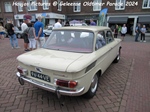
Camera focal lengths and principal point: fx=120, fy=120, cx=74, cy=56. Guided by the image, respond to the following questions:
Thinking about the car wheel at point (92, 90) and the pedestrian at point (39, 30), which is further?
the pedestrian at point (39, 30)

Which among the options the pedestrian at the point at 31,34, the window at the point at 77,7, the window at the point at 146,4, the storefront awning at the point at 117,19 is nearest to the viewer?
the pedestrian at the point at 31,34

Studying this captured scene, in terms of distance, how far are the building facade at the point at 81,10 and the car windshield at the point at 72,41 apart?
60.7 ft

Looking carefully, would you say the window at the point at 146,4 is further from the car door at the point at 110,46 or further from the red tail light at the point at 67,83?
the red tail light at the point at 67,83

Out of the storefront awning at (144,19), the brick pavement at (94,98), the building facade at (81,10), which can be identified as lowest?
the brick pavement at (94,98)

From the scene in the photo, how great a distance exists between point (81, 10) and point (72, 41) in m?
21.8

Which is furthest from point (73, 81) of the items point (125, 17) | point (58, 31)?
point (125, 17)

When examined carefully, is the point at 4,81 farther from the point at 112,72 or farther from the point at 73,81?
the point at 112,72

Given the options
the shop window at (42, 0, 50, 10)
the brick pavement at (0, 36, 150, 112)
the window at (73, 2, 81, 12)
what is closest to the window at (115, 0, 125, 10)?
the window at (73, 2, 81, 12)

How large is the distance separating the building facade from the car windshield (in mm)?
18504

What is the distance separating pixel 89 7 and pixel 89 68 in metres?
22.1

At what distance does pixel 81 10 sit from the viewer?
76.0 ft

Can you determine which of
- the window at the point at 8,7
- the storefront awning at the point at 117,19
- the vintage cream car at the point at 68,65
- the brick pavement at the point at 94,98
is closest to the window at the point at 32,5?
the window at the point at 8,7

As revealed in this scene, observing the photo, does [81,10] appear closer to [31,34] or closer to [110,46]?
[31,34]

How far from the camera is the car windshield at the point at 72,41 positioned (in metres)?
2.93
